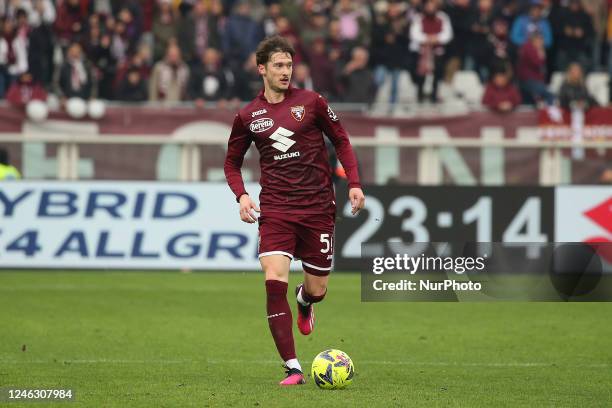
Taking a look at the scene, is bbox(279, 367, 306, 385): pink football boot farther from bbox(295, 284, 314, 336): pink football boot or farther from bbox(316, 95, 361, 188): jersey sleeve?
bbox(316, 95, 361, 188): jersey sleeve

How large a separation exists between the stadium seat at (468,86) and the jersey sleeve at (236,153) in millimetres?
13525

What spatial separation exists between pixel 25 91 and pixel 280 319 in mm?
13255

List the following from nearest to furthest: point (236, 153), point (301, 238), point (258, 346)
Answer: point (301, 238) → point (236, 153) → point (258, 346)

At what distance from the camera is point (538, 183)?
19.2 meters

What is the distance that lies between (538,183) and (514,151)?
2.01 ft

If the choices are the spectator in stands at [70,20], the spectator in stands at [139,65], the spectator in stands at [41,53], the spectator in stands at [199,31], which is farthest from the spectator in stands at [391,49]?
the spectator in stands at [41,53]

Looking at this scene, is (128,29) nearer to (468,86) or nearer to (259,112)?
(468,86)

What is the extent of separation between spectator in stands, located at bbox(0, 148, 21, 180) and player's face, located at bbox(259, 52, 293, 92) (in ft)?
32.0

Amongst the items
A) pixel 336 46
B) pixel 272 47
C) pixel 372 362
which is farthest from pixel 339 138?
pixel 336 46

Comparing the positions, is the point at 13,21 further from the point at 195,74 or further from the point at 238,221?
the point at 238,221

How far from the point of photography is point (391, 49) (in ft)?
72.6

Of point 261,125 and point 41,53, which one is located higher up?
point 41,53

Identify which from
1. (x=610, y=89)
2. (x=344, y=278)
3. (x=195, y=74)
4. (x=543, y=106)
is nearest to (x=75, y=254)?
(x=344, y=278)

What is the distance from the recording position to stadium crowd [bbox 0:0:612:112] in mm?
21656
